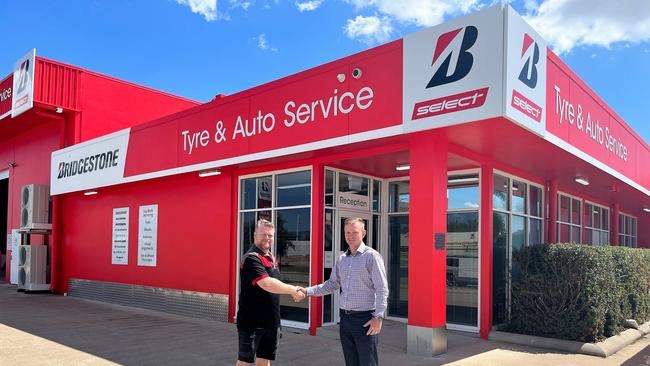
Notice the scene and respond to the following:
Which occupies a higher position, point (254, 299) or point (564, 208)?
point (564, 208)

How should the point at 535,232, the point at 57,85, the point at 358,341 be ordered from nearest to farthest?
the point at 358,341 < the point at 535,232 < the point at 57,85

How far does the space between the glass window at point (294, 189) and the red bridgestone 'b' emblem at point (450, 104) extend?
278 centimetres

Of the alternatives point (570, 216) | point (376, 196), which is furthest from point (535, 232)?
point (376, 196)

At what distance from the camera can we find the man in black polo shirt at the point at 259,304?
15.7ft

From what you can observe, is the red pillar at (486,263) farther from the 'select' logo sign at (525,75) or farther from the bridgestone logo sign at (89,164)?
the bridgestone logo sign at (89,164)

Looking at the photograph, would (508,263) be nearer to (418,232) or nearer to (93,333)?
(418,232)

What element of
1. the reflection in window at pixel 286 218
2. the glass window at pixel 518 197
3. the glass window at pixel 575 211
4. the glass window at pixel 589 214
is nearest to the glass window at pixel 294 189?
the reflection in window at pixel 286 218

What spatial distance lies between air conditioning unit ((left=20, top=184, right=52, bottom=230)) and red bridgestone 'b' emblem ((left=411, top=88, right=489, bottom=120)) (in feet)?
41.8

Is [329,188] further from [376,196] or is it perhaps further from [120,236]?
[120,236]

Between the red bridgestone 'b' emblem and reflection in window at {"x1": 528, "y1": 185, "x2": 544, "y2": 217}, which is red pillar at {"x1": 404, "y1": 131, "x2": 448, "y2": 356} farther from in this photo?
reflection in window at {"x1": 528, "y1": 185, "x2": 544, "y2": 217}

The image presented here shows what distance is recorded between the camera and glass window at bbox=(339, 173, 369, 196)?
9.48m

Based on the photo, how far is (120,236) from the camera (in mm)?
13250

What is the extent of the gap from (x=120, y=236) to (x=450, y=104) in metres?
9.48

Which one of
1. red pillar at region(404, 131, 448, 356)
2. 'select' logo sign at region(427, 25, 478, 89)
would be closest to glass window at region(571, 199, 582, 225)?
red pillar at region(404, 131, 448, 356)
